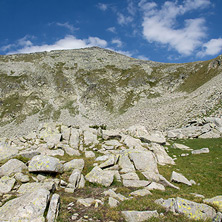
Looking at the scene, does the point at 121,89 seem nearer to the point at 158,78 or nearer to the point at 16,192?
the point at 158,78

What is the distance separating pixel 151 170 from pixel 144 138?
1218 centimetres

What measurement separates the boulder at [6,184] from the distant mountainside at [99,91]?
47974mm

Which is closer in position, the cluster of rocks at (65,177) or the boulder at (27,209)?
the boulder at (27,209)

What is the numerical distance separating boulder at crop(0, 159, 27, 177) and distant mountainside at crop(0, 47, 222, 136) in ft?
153

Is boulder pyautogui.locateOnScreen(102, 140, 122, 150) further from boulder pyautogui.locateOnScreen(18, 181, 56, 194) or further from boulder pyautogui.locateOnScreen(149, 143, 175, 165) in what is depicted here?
boulder pyautogui.locateOnScreen(18, 181, 56, 194)

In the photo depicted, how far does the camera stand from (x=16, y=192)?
996cm

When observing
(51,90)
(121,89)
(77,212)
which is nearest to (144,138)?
(77,212)

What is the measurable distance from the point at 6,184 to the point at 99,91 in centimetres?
9352

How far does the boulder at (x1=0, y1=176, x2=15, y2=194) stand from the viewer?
9.95 metres

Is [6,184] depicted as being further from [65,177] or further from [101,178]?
[101,178]

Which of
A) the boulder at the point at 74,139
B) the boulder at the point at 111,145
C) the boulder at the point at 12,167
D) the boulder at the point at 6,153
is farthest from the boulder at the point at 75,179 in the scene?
the boulder at the point at 74,139

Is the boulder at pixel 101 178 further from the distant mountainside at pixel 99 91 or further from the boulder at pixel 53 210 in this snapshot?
the distant mountainside at pixel 99 91

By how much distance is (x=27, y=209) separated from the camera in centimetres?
662

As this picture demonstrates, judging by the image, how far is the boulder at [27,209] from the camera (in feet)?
21.0
